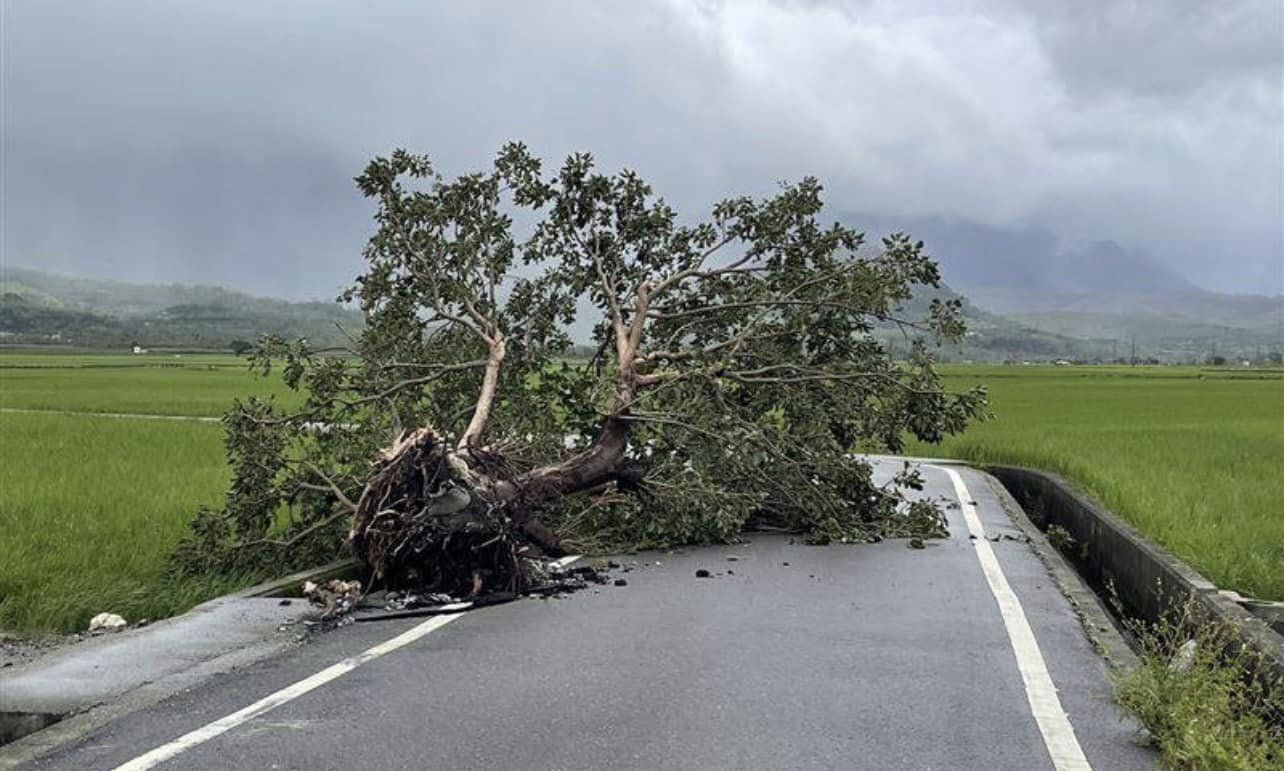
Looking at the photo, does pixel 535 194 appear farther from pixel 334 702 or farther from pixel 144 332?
pixel 144 332

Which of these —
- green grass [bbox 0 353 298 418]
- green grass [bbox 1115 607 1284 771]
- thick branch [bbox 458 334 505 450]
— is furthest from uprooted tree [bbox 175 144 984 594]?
green grass [bbox 0 353 298 418]

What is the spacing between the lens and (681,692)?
18.7 ft

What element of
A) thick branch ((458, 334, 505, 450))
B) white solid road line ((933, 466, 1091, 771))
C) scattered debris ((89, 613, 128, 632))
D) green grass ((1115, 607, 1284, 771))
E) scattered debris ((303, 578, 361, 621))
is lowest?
scattered debris ((89, 613, 128, 632))

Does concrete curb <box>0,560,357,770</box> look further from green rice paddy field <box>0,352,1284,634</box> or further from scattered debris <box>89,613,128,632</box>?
green rice paddy field <box>0,352,1284,634</box>

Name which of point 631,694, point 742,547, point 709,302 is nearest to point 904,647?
point 631,694

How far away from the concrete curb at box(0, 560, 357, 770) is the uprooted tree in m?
1.44

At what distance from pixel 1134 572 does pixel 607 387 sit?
485 centimetres

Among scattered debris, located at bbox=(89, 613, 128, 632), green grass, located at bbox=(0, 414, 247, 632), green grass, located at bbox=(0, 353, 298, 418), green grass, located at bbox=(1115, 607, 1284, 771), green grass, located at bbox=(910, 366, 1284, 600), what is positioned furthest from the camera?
green grass, located at bbox=(0, 353, 298, 418)

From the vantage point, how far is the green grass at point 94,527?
25.4 ft

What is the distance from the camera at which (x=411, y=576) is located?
8406 millimetres

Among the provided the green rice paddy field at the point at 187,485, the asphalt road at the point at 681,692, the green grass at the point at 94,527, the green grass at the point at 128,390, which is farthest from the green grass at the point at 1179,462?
the green grass at the point at 128,390

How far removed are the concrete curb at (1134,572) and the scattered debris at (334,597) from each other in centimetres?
486

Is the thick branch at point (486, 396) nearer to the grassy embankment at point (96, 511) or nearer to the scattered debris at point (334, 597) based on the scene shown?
the scattered debris at point (334, 597)

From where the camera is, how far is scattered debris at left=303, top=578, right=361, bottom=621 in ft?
24.4
